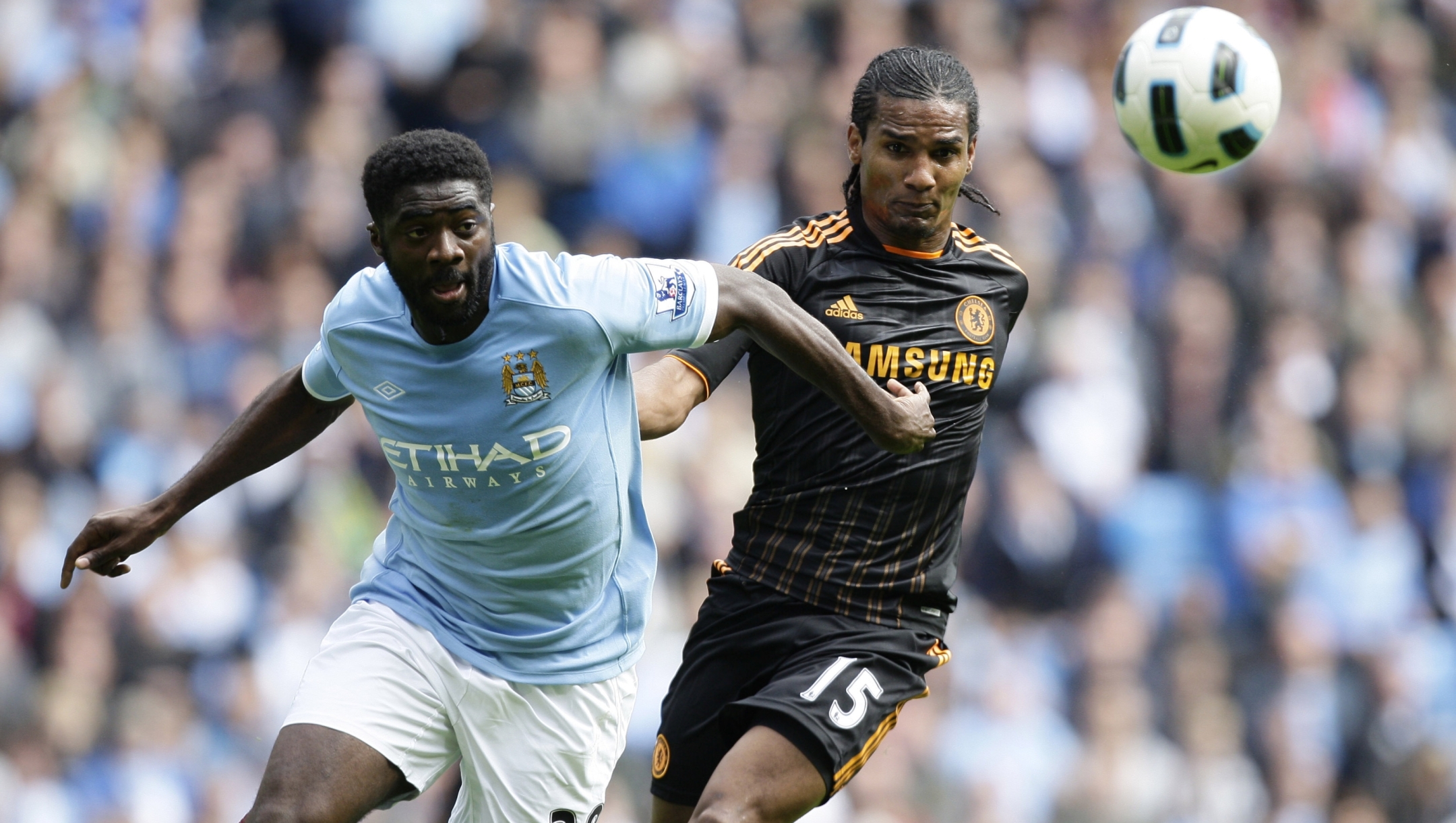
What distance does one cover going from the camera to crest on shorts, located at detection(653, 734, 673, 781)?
17.3 ft

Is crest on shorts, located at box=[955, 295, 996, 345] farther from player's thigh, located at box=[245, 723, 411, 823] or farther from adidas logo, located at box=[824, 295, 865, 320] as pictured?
player's thigh, located at box=[245, 723, 411, 823]

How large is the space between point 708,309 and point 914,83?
1.11m

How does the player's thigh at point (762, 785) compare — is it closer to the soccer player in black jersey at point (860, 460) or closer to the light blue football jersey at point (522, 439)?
the soccer player in black jersey at point (860, 460)

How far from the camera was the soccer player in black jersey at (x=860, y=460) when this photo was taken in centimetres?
515

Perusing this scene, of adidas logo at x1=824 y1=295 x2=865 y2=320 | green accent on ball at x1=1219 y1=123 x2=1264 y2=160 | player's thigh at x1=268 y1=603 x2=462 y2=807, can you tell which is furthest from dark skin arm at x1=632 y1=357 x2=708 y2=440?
green accent on ball at x1=1219 y1=123 x2=1264 y2=160

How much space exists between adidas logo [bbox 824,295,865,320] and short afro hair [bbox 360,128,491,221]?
3.98 ft

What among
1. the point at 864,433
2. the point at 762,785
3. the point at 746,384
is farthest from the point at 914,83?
the point at 746,384

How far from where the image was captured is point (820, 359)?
467cm

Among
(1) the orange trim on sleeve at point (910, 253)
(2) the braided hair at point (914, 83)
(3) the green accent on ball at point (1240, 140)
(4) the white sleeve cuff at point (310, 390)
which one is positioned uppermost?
(2) the braided hair at point (914, 83)

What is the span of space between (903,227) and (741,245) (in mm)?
5438

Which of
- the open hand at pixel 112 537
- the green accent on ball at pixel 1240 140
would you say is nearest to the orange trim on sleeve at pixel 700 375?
the open hand at pixel 112 537

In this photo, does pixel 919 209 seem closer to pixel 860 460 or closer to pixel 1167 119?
pixel 860 460

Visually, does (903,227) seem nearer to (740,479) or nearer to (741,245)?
(740,479)

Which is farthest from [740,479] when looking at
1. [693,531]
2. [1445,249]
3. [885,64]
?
[1445,249]
